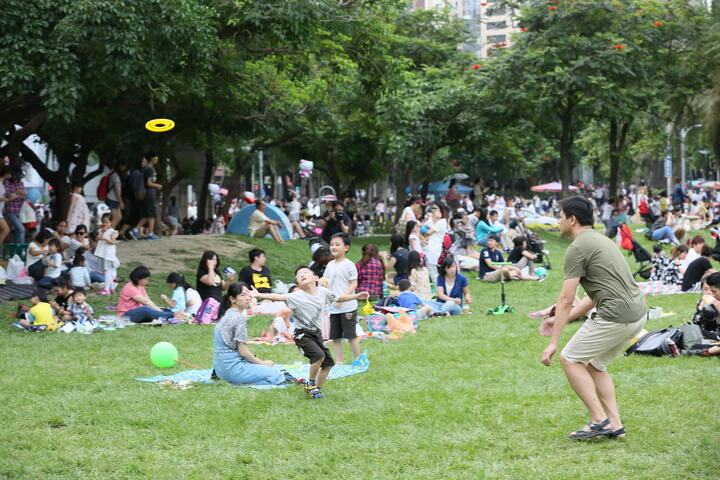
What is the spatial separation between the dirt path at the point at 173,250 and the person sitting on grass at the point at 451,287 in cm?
622

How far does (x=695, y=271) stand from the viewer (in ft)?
48.6

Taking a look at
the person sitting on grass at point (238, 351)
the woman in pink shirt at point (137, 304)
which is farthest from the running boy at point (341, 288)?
the woman in pink shirt at point (137, 304)

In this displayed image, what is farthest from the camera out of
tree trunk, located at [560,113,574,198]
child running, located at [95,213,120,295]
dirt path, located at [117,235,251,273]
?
tree trunk, located at [560,113,574,198]

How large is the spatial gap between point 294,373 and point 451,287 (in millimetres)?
5377

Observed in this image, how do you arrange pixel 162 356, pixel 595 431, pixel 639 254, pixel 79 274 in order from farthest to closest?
pixel 639 254
pixel 79 274
pixel 162 356
pixel 595 431

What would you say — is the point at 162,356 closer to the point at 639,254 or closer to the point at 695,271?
the point at 695,271

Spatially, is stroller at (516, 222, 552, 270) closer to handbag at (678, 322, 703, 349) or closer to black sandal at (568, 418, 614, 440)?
handbag at (678, 322, 703, 349)

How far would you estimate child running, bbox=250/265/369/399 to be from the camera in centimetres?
823

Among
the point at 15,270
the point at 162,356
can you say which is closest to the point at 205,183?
the point at 15,270

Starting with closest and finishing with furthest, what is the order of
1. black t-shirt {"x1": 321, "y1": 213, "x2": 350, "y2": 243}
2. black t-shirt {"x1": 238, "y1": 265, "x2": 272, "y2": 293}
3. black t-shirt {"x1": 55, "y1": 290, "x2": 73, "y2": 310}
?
black t-shirt {"x1": 238, "y1": 265, "x2": 272, "y2": 293} < black t-shirt {"x1": 55, "y1": 290, "x2": 73, "y2": 310} < black t-shirt {"x1": 321, "y1": 213, "x2": 350, "y2": 243}

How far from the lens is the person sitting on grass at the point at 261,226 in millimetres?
23670

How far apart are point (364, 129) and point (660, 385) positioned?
997 inches

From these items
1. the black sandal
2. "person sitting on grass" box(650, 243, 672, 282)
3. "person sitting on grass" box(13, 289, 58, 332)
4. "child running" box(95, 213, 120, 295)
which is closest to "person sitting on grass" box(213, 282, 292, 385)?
the black sandal

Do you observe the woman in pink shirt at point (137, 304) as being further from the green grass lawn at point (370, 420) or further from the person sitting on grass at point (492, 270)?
the person sitting on grass at point (492, 270)
